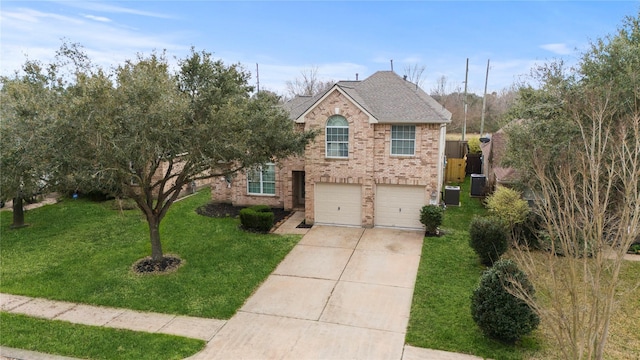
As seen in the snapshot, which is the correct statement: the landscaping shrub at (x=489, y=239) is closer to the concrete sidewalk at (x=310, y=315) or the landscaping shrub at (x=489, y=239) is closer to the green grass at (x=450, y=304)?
the green grass at (x=450, y=304)

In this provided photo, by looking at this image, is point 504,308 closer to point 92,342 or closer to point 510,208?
point 510,208

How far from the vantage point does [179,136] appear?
32.6 feet

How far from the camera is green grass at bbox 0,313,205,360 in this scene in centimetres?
827

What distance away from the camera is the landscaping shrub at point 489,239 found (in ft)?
40.8

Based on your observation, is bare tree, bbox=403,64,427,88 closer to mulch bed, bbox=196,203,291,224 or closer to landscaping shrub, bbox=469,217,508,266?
mulch bed, bbox=196,203,291,224

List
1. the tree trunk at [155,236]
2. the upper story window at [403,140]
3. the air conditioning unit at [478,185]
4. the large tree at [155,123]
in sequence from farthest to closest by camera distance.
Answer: the air conditioning unit at [478,185], the upper story window at [403,140], the tree trunk at [155,236], the large tree at [155,123]

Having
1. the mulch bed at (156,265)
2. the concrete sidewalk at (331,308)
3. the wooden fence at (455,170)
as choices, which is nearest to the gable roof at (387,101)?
the concrete sidewalk at (331,308)

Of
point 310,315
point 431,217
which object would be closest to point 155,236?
point 310,315

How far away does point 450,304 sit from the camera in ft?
33.2

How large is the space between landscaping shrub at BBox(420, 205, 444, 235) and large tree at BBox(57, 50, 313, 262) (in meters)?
7.01

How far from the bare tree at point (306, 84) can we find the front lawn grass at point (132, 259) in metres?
38.0

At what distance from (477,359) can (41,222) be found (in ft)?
62.9

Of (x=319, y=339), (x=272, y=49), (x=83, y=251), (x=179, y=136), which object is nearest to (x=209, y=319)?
(x=319, y=339)

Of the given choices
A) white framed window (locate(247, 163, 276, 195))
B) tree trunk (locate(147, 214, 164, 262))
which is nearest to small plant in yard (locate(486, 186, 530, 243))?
white framed window (locate(247, 163, 276, 195))
